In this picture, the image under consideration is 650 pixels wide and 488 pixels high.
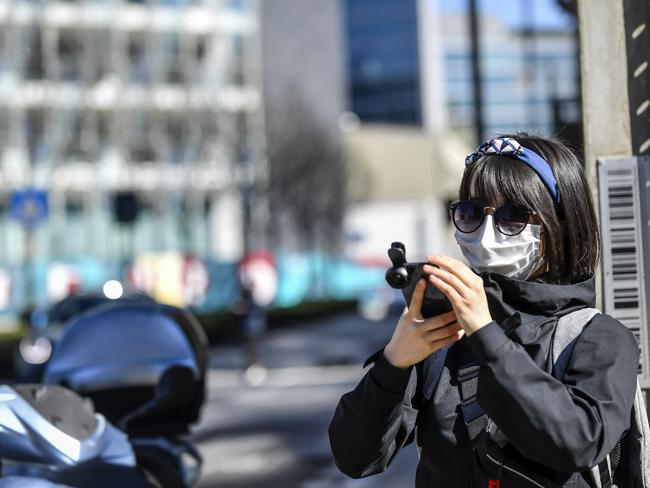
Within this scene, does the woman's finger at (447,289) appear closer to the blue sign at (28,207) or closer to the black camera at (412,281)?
the black camera at (412,281)

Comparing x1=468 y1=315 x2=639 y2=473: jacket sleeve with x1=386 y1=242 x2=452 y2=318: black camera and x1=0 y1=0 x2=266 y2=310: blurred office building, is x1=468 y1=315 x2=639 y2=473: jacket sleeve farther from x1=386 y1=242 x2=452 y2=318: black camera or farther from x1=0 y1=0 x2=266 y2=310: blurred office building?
x1=0 y1=0 x2=266 y2=310: blurred office building

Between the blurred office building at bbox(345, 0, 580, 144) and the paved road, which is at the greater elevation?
the blurred office building at bbox(345, 0, 580, 144)

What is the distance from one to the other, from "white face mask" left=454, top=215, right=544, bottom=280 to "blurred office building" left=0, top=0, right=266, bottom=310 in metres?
38.3

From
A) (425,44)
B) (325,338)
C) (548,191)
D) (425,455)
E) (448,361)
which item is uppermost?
(425,44)

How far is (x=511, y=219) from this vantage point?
220cm

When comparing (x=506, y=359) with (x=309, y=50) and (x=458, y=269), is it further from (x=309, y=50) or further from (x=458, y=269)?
(x=309, y=50)

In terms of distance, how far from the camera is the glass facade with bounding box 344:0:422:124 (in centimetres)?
8069

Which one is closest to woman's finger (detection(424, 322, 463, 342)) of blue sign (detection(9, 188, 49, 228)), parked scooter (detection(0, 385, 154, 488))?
parked scooter (detection(0, 385, 154, 488))

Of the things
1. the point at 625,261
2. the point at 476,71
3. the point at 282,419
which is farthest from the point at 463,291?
the point at 476,71

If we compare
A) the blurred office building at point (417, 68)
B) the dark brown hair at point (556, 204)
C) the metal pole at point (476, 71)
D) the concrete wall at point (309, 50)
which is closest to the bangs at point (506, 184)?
the dark brown hair at point (556, 204)

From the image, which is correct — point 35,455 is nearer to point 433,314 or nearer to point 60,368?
point 60,368

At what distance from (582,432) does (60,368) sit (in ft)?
13.3

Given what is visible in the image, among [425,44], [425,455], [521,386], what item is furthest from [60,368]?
[425,44]

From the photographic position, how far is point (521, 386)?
192cm
